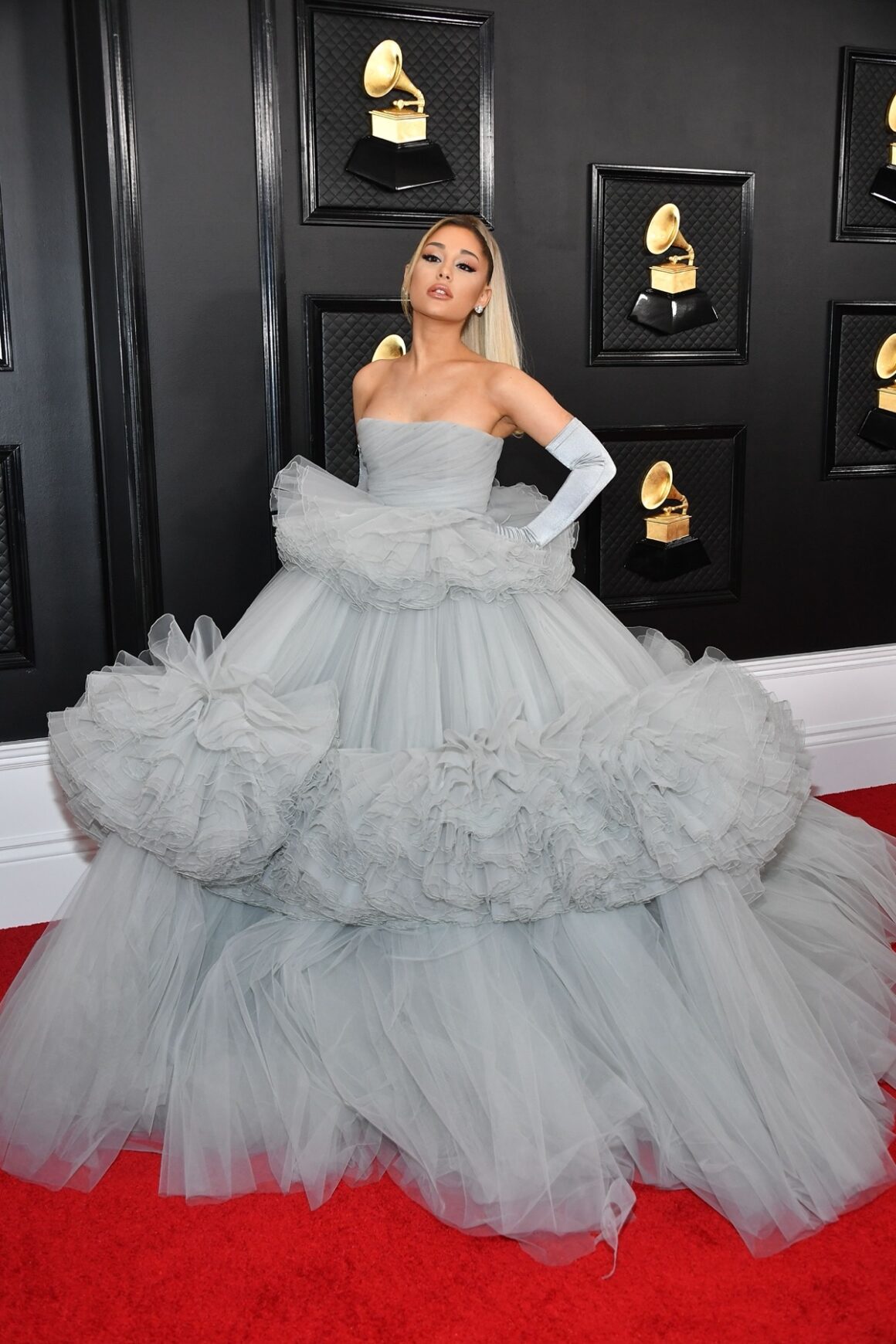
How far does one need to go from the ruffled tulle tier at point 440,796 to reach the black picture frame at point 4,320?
1.28m

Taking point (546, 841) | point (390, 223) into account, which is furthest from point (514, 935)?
point (390, 223)

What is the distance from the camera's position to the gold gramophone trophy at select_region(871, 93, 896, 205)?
4062 millimetres

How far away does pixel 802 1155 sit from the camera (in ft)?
7.38

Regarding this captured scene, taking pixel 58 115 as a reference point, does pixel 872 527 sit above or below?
below

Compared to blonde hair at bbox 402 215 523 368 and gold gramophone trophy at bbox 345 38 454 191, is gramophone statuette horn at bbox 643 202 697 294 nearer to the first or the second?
gold gramophone trophy at bbox 345 38 454 191

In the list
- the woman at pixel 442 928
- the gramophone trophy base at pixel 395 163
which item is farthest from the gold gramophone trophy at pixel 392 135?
the woman at pixel 442 928

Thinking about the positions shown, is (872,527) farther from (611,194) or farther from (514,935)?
(514,935)

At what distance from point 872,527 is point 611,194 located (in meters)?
1.57

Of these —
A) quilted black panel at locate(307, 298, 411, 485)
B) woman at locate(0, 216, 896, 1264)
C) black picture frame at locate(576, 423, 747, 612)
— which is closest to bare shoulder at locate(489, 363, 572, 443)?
woman at locate(0, 216, 896, 1264)

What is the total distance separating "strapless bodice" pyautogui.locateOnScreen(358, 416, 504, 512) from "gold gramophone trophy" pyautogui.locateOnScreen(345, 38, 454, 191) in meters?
0.93

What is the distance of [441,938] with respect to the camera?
2.49m

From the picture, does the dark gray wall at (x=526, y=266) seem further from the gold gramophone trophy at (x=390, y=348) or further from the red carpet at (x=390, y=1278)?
the red carpet at (x=390, y=1278)

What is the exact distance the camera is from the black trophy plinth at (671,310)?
12.6 feet

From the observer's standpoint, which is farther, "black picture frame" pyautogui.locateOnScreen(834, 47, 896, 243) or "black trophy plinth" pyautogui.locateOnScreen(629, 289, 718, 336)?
"black picture frame" pyautogui.locateOnScreen(834, 47, 896, 243)
